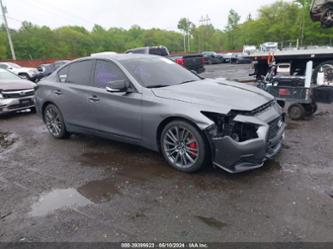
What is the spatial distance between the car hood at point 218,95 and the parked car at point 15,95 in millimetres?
5763

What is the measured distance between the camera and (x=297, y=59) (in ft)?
30.1

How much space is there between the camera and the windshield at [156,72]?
436 cm

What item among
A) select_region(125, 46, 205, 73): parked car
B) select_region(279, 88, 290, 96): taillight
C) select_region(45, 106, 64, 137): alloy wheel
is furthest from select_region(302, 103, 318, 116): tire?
select_region(125, 46, 205, 73): parked car

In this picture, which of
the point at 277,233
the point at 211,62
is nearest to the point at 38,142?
the point at 277,233

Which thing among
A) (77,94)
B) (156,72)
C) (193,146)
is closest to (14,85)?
(77,94)

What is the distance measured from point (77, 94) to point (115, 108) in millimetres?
982

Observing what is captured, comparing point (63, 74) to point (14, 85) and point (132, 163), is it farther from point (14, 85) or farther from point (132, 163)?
point (14, 85)

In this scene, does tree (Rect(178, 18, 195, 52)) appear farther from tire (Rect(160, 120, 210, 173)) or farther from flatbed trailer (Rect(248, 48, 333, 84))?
tire (Rect(160, 120, 210, 173))

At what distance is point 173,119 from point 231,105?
0.78 meters

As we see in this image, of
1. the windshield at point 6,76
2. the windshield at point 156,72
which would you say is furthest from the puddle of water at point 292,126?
the windshield at point 6,76

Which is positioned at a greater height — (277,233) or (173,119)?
(173,119)

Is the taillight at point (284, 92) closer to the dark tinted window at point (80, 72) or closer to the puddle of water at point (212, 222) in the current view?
the dark tinted window at point (80, 72)

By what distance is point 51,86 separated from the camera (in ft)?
18.1

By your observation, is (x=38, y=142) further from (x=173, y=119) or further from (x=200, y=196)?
(x=200, y=196)
